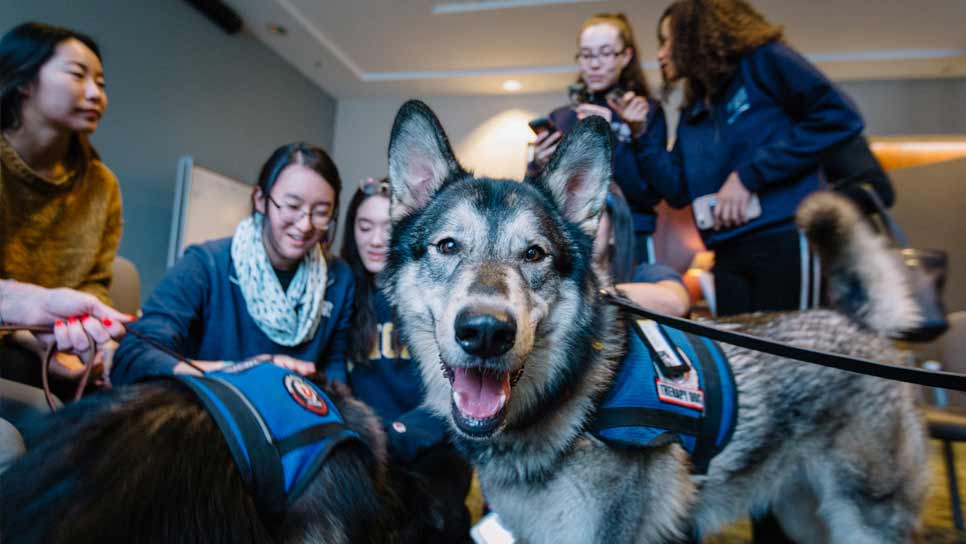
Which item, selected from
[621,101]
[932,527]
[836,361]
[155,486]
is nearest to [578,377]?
[836,361]

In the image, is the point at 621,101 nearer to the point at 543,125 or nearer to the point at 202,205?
the point at 543,125

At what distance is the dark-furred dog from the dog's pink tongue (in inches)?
14.5

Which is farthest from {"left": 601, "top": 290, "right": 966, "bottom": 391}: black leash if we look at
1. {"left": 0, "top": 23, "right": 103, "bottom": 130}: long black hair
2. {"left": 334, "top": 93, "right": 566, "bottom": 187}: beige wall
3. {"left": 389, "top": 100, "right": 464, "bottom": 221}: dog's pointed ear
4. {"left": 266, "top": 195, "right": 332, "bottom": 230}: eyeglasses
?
{"left": 334, "top": 93, "right": 566, "bottom": 187}: beige wall

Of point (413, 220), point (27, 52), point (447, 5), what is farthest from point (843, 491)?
point (447, 5)

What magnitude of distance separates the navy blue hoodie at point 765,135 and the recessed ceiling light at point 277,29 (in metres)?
5.44

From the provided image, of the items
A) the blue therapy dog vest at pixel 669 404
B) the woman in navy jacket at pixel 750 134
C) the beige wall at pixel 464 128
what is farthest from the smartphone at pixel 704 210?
the beige wall at pixel 464 128

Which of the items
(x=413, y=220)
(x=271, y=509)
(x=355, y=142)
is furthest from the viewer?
(x=355, y=142)

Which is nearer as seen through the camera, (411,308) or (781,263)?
(411,308)

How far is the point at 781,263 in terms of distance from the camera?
194cm

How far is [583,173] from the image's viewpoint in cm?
132

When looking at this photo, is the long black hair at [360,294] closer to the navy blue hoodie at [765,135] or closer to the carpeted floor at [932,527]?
the carpeted floor at [932,527]

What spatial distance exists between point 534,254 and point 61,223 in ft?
5.72

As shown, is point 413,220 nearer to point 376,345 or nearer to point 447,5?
point 376,345

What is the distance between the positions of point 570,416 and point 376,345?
46.7 inches
